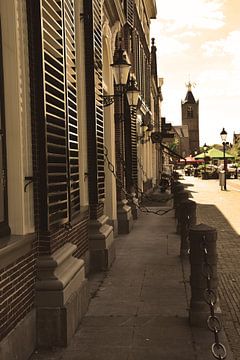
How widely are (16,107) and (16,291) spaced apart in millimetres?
1702

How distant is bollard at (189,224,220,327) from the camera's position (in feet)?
17.0

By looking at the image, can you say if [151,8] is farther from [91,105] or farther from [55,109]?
[55,109]

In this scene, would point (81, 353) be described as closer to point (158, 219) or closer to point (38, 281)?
point (38, 281)

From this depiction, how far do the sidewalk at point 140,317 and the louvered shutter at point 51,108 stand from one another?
129 cm

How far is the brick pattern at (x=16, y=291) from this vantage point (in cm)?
388

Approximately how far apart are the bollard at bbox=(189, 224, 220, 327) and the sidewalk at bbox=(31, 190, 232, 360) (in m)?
0.19

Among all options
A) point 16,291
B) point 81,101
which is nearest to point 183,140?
point 81,101

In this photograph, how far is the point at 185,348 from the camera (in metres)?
4.53

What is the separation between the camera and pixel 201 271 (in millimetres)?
5281

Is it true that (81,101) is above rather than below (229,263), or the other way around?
above

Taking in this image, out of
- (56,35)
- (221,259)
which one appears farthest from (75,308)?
(221,259)

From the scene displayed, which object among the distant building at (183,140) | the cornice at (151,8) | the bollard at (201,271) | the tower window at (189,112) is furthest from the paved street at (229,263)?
the tower window at (189,112)

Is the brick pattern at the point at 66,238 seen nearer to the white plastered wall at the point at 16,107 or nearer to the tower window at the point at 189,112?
the white plastered wall at the point at 16,107

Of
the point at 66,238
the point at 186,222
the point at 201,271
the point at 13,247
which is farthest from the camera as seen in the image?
the point at 186,222
